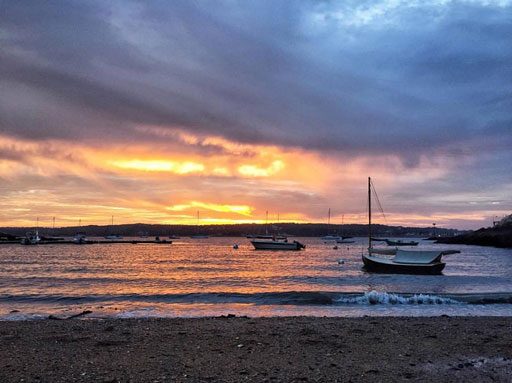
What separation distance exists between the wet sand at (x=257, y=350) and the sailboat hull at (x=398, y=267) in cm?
2815

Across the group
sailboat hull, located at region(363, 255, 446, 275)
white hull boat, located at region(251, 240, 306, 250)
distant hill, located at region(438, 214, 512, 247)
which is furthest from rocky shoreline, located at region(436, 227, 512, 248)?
sailboat hull, located at region(363, 255, 446, 275)

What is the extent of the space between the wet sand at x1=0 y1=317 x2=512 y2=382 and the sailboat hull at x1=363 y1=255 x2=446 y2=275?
92.4 ft

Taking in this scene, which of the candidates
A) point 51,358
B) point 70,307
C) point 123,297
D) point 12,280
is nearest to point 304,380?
point 51,358

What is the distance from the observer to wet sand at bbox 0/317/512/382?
827 centimetres

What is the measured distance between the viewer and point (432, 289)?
102 ft

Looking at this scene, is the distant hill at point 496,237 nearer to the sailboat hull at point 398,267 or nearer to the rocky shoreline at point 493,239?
the rocky shoreline at point 493,239

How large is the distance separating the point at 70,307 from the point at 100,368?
1376 centimetres

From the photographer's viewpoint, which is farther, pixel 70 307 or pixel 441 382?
pixel 70 307

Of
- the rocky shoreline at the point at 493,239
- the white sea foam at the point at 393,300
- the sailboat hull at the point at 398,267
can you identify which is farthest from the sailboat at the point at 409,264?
the rocky shoreline at the point at 493,239

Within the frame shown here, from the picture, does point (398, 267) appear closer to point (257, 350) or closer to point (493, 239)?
point (257, 350)

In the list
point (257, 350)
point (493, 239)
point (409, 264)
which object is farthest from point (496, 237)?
point (257, 350)

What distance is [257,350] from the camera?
10281 mm

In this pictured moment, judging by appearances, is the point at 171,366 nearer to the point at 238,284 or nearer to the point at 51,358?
the point at 51,358

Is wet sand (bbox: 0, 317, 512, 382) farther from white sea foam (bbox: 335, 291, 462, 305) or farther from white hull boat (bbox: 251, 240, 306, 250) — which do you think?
white hull boat (bbox: 251, 240, 306, 250)
